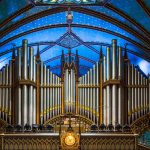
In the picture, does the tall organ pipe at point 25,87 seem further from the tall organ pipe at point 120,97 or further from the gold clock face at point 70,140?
the tall organ pipe at point 120,97

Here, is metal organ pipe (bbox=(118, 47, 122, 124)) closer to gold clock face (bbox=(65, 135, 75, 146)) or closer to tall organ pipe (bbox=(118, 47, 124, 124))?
tall organ pipe (bbox=(118, 47, 124, 124))

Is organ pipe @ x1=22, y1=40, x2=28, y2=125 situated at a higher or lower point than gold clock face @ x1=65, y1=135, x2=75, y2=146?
higher

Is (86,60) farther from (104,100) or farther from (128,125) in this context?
(128,125)

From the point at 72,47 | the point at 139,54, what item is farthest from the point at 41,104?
the point at 139,54

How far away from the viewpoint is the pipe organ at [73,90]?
107ft

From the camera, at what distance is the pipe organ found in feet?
107

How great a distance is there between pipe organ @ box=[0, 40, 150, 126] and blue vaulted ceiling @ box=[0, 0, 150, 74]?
0.72 meters

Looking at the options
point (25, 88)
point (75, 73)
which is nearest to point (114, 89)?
point (75, 73)

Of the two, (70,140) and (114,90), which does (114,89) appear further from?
(70,140)

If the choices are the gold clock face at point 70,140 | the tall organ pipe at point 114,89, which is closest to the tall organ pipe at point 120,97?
the tall organ pipe at point 114,89

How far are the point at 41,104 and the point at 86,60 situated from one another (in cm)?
478

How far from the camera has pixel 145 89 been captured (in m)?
33.5

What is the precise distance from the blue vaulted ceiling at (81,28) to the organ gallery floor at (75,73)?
5 centimetres

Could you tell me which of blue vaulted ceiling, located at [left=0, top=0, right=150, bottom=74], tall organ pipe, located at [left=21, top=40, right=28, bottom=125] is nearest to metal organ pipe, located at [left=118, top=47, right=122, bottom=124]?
blue vaulted ceiling, located at [left=0, top=0, right=150, bottom=74]
